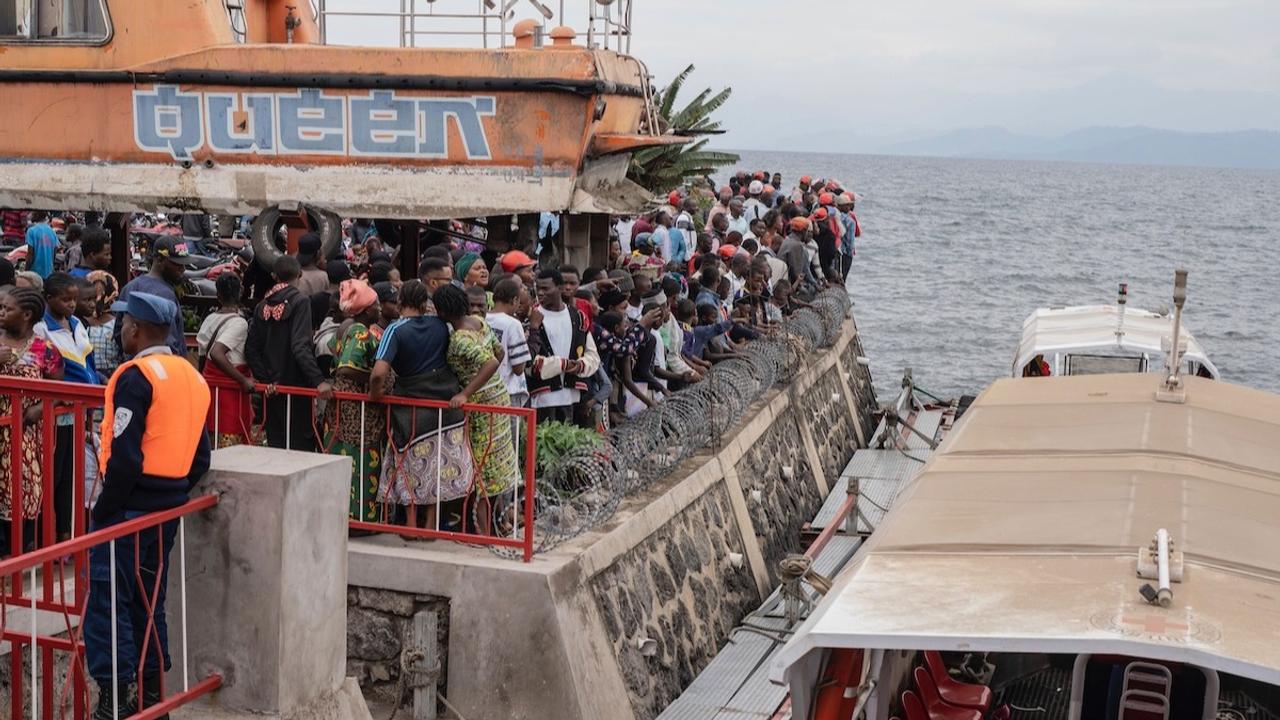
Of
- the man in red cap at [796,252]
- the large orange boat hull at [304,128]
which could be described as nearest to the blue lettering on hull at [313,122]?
the large orange boat hull at [304,128]

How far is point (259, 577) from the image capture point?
263 inches

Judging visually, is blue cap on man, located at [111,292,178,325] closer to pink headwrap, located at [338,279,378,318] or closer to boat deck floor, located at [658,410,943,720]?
pink headwrap, located at [338,279,378,318]

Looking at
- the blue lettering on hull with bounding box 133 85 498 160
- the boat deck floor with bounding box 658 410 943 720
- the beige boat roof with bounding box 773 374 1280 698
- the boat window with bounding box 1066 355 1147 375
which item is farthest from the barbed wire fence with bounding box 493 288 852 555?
the boat window with bounding box 1066 355 1147 375

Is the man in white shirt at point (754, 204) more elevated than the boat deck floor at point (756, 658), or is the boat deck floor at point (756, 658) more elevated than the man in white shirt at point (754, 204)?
the man in white shirt at point (754, 204)

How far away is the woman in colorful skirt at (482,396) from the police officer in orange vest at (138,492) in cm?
272

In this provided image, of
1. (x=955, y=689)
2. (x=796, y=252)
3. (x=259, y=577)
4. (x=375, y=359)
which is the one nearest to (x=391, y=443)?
(x=375, y=359)

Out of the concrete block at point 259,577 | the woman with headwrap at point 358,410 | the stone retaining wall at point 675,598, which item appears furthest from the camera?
the stone retaining wall at point 675,598

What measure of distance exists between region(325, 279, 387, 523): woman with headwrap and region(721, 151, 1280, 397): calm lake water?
24.4m

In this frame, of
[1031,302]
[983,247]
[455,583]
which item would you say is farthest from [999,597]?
[983,247]

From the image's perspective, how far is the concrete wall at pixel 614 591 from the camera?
9219 millimetres

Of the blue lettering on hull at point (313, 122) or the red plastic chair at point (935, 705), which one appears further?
the blue lettering on hull at point (313, 122)

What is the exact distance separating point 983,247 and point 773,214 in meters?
53.4

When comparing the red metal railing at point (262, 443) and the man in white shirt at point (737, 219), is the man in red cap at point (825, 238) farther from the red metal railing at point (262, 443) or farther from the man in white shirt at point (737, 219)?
the red metal railing at point (262, 443)

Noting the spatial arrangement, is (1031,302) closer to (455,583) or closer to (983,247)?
(983,247)
